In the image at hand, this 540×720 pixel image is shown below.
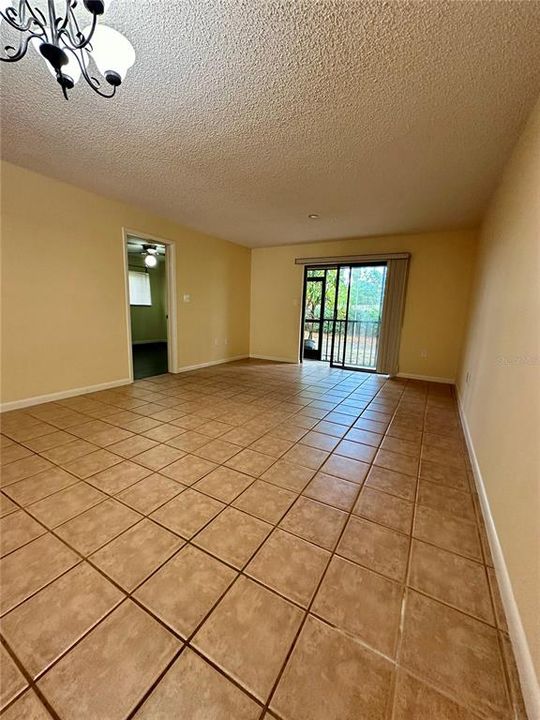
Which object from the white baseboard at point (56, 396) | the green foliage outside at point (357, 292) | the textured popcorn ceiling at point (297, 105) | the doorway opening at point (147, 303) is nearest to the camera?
the textured popcorn ceiling at point (297, 105)

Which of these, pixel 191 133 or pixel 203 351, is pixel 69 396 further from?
pixel 191 133

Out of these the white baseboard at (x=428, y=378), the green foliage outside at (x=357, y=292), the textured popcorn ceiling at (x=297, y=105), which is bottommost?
the white baseboard at (x=428, y=378)

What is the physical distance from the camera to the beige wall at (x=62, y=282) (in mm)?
2885

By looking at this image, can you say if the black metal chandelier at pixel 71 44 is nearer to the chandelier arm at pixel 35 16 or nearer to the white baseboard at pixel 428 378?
the chandelier arm at pixel 35 16

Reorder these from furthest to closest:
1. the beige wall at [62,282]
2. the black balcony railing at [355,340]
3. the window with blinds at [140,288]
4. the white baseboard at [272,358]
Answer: the window with blinds at [140,288] < the white baseboard at [272,358] < the black balcony railing at [355,340] < the beige wall at [62,282]

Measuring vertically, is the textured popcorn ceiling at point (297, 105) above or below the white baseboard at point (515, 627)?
above

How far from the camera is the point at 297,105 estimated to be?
1.83 metres

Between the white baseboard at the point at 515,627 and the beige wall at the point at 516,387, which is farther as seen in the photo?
the beige wall at the point at 516,387

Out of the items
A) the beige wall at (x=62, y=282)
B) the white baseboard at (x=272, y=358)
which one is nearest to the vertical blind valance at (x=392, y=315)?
the white baseboard at (x=272, y=358)

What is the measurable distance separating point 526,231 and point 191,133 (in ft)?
7.53

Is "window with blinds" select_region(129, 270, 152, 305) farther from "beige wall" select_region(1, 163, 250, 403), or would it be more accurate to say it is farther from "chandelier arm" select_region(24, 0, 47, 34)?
"chandelier arm" select_region(24, 0, 47, 34)

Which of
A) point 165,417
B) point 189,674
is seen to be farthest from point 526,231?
point 165,417

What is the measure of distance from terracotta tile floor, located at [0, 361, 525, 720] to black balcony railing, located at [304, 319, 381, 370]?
311 centimetres

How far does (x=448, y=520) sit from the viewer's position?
162cm
